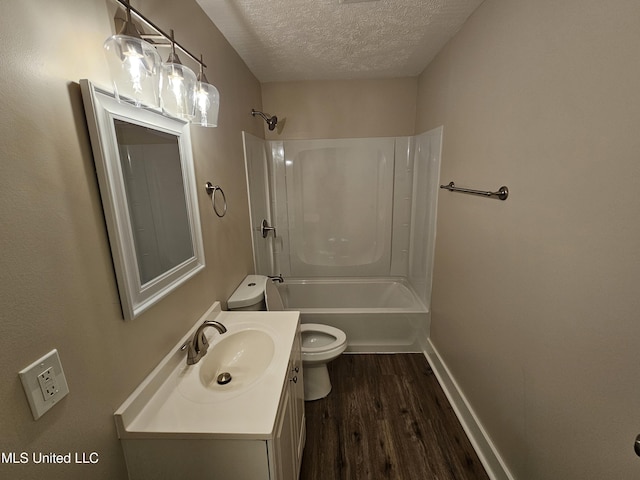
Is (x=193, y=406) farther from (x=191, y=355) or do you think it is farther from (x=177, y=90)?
(x=177, y=90)

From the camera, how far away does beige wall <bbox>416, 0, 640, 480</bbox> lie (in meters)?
0.78

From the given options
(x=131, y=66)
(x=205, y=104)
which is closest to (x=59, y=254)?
(x=131, y=66)

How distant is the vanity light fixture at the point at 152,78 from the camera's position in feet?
2.58

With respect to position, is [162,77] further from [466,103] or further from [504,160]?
[466,103]

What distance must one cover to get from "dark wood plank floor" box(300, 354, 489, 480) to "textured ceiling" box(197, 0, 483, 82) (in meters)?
2.36

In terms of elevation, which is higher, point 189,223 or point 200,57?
point 200,57

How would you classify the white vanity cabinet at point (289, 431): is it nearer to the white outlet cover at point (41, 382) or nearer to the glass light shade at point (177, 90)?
the white outlet cover at point (41, 382)

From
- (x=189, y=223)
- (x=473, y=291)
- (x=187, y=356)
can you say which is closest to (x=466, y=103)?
(x=473, y=291)

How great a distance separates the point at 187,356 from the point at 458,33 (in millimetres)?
2295

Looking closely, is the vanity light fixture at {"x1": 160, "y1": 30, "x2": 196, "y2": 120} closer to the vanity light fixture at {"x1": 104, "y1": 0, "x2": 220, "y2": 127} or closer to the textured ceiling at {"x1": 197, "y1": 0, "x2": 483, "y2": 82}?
the vanity light fixture at {"x1": 104, "y1": 0, "x2": 220, "y2": 127}

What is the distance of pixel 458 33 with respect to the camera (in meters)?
1.71

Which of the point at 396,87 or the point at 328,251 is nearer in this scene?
the point at 396,87

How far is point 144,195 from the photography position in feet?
3.15

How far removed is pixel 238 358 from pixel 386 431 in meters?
1.07
